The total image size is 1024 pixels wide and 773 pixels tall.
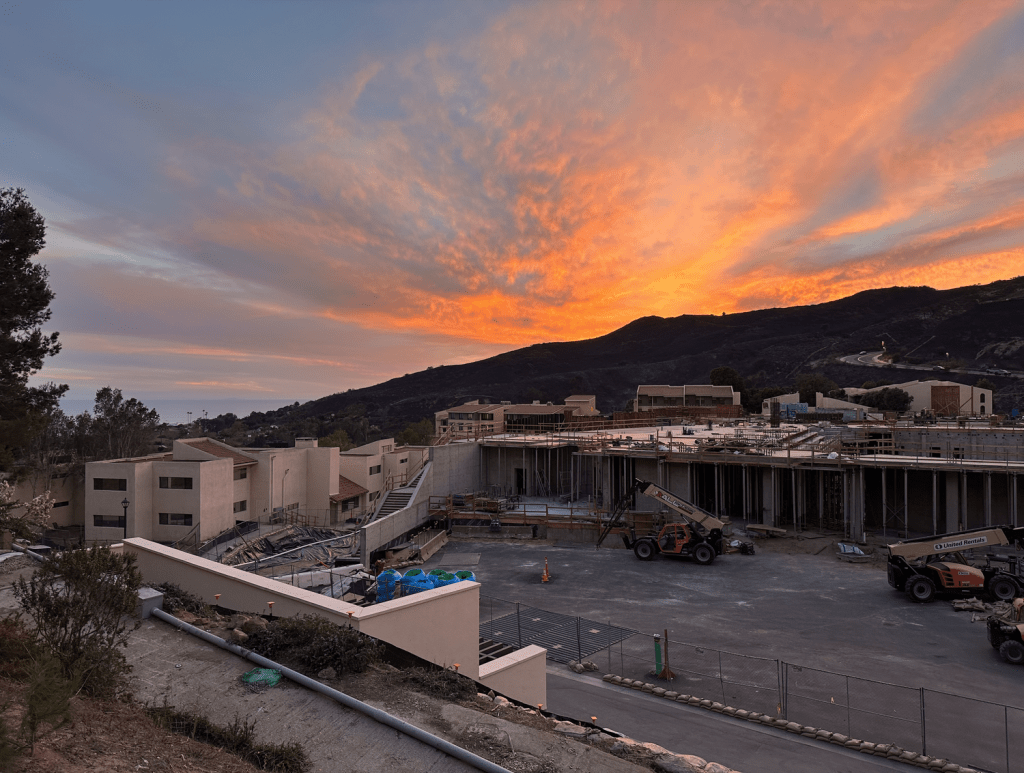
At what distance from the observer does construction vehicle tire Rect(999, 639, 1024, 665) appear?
15.8 metres

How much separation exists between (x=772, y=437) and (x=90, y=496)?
44.8 m

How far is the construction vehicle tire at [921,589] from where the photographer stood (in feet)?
68.8

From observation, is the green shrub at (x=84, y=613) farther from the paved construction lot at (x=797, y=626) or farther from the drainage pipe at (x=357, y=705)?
the paved construction lot at (x=797, y=626)

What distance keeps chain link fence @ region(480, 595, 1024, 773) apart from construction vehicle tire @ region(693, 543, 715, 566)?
9.31m

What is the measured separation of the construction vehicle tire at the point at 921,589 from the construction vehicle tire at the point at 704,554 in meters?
7.63

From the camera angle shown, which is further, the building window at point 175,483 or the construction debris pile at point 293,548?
the building window at point 175,483

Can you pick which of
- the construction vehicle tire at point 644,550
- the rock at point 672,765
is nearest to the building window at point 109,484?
the construction vehicle tire at point 644,550

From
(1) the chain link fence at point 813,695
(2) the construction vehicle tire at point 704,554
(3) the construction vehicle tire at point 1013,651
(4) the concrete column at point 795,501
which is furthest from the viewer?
(4) the concrete column at point 795,501

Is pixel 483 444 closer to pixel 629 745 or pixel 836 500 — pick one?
pixel 836 500

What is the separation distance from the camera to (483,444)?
43750mm

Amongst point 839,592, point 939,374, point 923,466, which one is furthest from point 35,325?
point 939,374

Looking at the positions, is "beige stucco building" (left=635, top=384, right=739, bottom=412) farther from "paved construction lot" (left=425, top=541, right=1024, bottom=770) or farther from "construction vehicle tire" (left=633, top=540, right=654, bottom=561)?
"paved construction lot" (left=425, top=541, right=1024, bottom=770)

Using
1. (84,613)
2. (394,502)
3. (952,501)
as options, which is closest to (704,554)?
(952,501)

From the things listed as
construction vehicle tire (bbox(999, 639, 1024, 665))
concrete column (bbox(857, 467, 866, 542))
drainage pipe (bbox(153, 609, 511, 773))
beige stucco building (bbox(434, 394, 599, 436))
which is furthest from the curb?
beige stucco building (bbox(434, 394, 599, 436))
